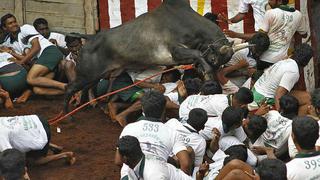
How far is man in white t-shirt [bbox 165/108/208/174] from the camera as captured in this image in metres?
7.68

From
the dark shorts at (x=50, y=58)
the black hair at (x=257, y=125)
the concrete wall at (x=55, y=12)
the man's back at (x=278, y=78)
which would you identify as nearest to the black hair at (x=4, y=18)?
the dark shorts at (x=50, y=58)

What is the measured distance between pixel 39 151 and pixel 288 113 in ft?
9.50

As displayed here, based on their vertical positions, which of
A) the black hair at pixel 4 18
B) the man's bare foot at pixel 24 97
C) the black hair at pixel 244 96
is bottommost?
the man's bare foot at pixel 24 97

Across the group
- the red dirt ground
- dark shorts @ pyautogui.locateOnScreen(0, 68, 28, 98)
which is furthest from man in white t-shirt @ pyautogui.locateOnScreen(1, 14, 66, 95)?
the red dirt ground

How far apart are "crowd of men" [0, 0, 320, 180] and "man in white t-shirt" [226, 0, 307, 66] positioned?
1cm

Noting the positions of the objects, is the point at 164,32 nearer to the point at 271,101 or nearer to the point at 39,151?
the point at 271,101

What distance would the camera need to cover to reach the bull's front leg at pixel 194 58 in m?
9.71

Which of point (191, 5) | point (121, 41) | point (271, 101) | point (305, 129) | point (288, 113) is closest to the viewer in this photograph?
point (305, 129)

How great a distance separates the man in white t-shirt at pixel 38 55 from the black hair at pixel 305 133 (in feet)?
18.6

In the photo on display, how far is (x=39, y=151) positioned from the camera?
830cm

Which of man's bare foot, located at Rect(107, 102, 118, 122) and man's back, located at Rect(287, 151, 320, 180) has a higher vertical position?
man's back, located at Rect(287, 151, 320, 180)

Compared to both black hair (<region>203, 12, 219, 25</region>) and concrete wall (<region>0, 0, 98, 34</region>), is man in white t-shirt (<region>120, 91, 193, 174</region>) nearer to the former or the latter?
black hair (<region>203, 12, 219, 25</region>)

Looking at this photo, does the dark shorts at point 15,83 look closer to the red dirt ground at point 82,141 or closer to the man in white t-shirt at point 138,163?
the red dirt ground at point 82,141

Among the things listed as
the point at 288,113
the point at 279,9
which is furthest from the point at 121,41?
the point at 288,113
